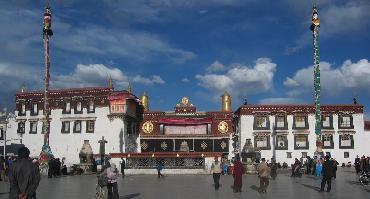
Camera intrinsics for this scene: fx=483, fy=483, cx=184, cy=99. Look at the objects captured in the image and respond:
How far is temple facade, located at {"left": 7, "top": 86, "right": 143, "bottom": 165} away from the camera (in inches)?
2264

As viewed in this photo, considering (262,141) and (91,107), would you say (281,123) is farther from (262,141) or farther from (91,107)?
(91,107)

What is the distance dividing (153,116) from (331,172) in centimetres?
4517

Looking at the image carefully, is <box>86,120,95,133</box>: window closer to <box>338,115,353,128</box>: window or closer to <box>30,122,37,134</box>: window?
<box>30,122,37,134</box>: window

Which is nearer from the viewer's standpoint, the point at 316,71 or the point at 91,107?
the point at 316,71

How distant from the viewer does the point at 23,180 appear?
8.94 metres

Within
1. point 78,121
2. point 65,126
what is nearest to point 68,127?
point 65,126

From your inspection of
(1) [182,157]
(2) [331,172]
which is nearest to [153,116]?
(1) [182,157]

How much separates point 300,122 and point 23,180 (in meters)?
55.9

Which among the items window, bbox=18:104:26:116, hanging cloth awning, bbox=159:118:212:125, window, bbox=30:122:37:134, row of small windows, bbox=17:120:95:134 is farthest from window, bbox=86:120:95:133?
hanging cloth awning, bbox=159:118:212:125

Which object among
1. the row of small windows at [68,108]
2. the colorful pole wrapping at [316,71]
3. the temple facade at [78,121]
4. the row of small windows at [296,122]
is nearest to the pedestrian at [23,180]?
the colorful pole wrapping at [316,71]

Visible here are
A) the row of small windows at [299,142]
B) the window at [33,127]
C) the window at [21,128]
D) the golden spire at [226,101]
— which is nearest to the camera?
the row of small windows at [299,142]

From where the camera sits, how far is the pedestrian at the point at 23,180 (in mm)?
8875

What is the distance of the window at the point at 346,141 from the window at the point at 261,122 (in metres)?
9.49

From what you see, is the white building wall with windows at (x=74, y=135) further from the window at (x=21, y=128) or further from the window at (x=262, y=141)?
the window at (x=262, y=141)
